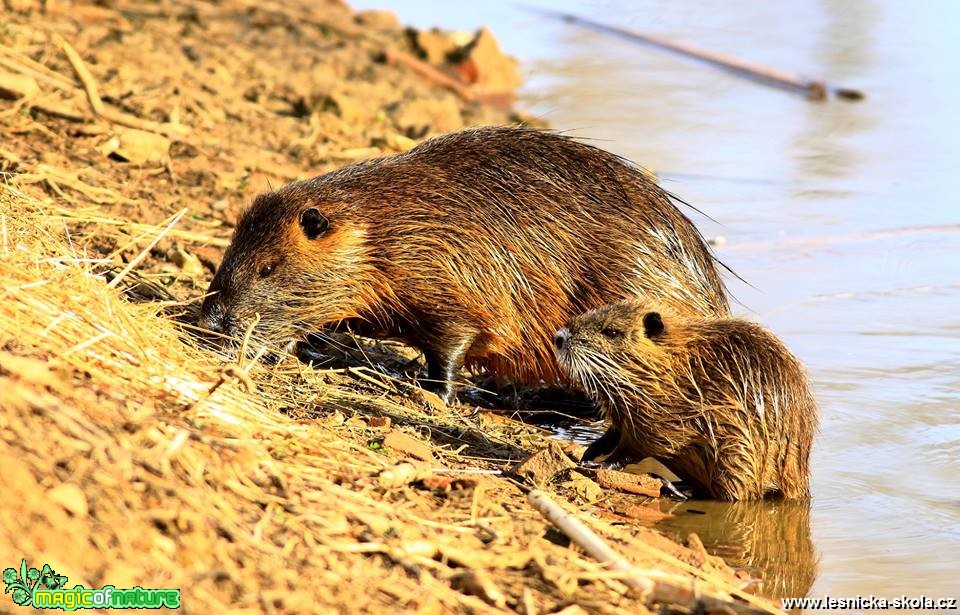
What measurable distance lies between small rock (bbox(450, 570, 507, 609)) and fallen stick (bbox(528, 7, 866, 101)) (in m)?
8.18

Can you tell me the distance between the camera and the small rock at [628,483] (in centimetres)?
468

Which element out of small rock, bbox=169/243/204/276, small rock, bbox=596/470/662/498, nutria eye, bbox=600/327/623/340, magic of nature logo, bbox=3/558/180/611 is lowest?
magic of nature logo, bbox=3/558/180/611

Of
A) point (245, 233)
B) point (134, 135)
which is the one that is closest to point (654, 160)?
point (134, 135)

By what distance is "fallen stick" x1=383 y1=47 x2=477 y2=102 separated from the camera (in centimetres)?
1049

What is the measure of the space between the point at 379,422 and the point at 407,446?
0.29 m

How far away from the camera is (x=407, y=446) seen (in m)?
4.41

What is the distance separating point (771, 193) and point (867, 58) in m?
4.17

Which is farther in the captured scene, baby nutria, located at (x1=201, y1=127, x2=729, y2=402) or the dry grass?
baby nutria, located at (x1=201, y1=127, x2=729, y2=402)

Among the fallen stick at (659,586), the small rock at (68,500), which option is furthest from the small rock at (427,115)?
the small rock at (68,500)

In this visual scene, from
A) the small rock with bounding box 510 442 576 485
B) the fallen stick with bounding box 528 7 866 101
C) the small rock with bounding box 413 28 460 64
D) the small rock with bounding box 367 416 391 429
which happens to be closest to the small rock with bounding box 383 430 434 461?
the small rock with bounding box 367 416 391 429

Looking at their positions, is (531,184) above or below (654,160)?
below

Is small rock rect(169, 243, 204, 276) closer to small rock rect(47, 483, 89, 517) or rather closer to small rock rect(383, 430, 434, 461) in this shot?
small rock rect(383, 430, 434, 461)

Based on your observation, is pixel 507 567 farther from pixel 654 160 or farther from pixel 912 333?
pixel 654 160

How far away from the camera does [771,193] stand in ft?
27.6
